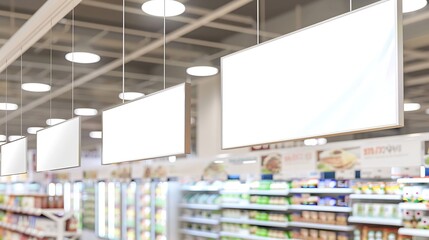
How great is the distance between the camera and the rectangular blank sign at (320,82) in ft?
6.46

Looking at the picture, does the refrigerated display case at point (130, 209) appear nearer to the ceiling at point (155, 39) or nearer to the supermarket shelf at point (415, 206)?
the ceiling at point (155, 39)

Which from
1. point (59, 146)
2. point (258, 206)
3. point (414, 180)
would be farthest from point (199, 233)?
point (59, 146)

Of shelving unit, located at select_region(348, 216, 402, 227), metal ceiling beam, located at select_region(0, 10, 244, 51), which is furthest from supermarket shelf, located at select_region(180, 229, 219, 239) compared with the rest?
metal ceiling beam, located at select_region(0, 10, 244, 51)

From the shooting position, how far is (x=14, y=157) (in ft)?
19.7

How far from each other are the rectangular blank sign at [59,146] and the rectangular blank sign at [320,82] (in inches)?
75.6

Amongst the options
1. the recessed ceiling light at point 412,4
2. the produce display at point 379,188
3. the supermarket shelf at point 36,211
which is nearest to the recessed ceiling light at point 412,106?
the produce display at point 379,188

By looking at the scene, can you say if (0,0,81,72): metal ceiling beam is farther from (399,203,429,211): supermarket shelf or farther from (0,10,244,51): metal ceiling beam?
(399,203,429,211): supermarket shelf

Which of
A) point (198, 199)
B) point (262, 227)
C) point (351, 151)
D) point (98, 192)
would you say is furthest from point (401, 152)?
point (98, 192)

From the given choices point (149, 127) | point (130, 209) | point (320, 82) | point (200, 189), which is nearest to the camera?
point (320, 82)

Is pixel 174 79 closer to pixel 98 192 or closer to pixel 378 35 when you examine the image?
pixel 98 192

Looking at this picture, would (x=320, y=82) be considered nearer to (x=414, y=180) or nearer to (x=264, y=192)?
(x=414, y=180)

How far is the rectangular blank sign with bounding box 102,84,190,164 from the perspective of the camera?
10.3 feet

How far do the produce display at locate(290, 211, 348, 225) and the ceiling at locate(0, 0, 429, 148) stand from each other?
185 cm

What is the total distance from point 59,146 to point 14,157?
164 centimetres
